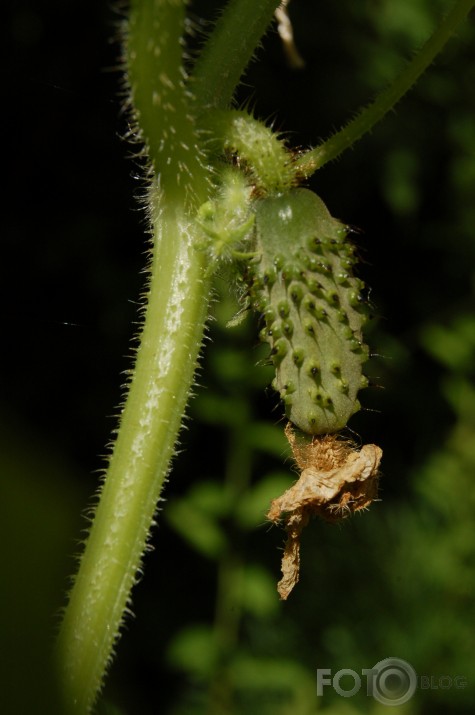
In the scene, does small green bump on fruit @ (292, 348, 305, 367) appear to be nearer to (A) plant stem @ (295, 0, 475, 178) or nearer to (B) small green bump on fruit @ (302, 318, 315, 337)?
(B) small green bump on fruit @ (302, 318, 315, 337)

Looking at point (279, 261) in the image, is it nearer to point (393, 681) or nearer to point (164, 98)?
point (164, 98)

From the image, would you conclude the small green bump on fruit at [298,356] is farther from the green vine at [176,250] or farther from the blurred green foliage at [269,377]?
the blurred green foliage at [269,377]

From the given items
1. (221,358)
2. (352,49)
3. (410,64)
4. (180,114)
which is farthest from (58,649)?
(352,49)

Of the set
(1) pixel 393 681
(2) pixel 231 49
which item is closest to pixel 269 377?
(1) pixel 393 681

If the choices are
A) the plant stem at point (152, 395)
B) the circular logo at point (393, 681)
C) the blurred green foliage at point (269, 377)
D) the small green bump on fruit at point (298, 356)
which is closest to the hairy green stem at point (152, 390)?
the plant stem at point (152, 395)

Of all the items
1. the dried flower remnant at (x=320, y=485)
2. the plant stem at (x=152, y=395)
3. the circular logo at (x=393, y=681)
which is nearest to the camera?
the plant stem at (x=152, y=395)

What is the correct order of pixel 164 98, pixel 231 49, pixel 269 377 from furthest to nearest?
pixel 269 377 < pixel 231 49 < pixel 164 98

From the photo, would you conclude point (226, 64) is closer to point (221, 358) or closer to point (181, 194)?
point (181, 194)
